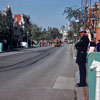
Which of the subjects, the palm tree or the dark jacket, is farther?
the palm tree

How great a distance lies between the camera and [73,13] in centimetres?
2475

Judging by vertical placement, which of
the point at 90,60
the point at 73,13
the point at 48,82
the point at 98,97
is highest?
the point at 73,13

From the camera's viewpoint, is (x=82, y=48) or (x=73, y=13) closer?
(x=82, y=48)

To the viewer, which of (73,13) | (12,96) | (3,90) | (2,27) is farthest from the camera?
(2,27)

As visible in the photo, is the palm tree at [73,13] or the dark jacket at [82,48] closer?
the dark jacket at [82,48]

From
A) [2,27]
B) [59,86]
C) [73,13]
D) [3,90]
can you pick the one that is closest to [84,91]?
[59,86]

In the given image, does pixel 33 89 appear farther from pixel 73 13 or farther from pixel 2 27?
pixel 2 27

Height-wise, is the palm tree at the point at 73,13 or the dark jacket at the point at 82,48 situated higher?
the palm tree at the point at 73,13

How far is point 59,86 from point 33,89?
104 centimetres

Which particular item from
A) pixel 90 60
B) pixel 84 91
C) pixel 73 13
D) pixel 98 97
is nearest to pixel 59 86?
pixel 84 91

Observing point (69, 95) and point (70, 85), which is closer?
point (69, 95)

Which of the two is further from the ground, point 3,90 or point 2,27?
point 2,27

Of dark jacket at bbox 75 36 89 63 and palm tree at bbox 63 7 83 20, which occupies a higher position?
palm tree at bbox 63 7 83 20

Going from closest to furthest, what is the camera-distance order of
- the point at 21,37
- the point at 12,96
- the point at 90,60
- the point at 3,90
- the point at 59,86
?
the point at 90,60 < the point at 12,96 < the point at 3,90 < the point at 59,86 < the point at 21,37
